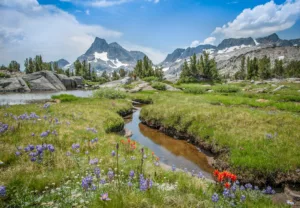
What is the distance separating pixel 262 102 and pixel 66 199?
28834mm

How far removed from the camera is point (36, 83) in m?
78.4

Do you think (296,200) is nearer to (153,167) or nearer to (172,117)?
(153,167)

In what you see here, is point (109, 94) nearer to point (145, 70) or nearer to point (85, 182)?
point (85, 182)

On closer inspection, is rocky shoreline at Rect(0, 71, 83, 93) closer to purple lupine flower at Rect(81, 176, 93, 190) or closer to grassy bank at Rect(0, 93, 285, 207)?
grassy bank at Rect(0, 93, 285, 207)

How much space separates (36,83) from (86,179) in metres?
85.7

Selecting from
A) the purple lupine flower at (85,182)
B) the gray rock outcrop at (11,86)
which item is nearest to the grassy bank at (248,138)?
the purple lupine flower at (85,182)

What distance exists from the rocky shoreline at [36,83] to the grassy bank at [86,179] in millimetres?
64684

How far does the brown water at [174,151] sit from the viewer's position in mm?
11672

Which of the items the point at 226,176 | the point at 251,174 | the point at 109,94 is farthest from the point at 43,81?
the point at 226,176

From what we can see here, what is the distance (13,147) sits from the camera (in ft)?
26.0

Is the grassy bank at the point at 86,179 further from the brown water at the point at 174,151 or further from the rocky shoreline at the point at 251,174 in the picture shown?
the brown water at the point at 174,151

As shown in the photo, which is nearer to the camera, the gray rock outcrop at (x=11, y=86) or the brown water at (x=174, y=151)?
the brown water at (x=174, y=151)

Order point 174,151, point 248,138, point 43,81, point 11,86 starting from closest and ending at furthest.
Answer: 1. point 248,138
2. point 174,151
3. point 11,86
4. point 43,81

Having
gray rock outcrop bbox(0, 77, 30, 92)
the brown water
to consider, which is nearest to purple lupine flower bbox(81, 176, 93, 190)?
the brown water
